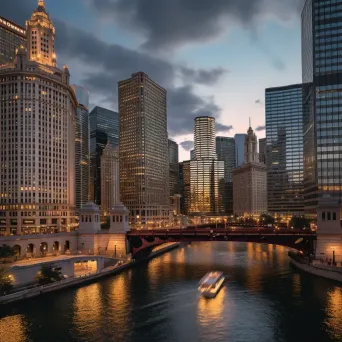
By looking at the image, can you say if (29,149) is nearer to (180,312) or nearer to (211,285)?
(211,285)

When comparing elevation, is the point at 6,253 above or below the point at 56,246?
above

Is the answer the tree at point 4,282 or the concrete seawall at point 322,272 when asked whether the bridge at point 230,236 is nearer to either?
the concrete seawall at point 322,272

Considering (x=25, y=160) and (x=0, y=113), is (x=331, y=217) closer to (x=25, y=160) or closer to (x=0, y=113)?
(x=25, y=160)

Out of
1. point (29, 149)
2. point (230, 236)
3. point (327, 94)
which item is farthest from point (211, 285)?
point (29, 149)

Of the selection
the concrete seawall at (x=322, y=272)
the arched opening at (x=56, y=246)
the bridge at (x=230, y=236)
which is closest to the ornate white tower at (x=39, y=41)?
the arched opening at (x=56, y=246)

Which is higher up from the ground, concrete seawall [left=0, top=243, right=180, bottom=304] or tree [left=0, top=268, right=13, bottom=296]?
tree [left=0, top=268, right=13, bottom=296]

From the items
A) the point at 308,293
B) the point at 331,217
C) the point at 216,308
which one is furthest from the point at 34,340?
the point at 331,217

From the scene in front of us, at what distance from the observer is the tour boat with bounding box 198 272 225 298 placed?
256 feet

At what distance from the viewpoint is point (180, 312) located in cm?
6756

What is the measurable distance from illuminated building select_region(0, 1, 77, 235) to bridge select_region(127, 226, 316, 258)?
60244mm

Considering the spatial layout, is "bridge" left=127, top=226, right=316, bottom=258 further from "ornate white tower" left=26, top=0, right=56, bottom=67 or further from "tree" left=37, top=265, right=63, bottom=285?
"ornate white tower" left=26, top=0, right=56, bottom=67

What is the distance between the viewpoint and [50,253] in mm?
120875

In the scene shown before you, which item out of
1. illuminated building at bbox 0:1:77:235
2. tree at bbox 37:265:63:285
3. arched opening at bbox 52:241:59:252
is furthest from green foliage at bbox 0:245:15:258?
illuminated building at bbox 0:1:77:235

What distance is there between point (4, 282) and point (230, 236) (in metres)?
60.2
